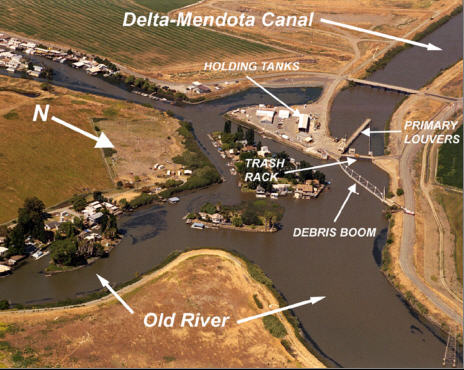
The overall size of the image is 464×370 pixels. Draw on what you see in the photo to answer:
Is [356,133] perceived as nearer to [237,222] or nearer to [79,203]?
[237,222]

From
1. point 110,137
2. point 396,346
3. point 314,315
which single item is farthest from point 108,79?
point 396,346

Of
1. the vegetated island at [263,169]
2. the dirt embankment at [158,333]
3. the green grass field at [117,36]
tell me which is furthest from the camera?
the green grass field at [117,36]

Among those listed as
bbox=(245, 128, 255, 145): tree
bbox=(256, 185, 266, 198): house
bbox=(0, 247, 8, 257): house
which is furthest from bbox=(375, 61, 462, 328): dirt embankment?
bbox=(0, 247, 8, 257): house

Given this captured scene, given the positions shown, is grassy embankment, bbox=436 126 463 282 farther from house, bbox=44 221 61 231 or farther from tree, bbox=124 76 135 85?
tree, bbox=124 76 135 85

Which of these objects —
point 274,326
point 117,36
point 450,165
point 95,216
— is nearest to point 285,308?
point 274,326

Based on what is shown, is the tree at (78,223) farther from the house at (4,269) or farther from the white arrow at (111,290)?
the house at (4,269)

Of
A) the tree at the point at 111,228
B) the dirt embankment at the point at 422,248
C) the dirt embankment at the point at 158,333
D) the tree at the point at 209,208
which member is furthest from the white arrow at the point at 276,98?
the dirt embankment at the point at 158,333
